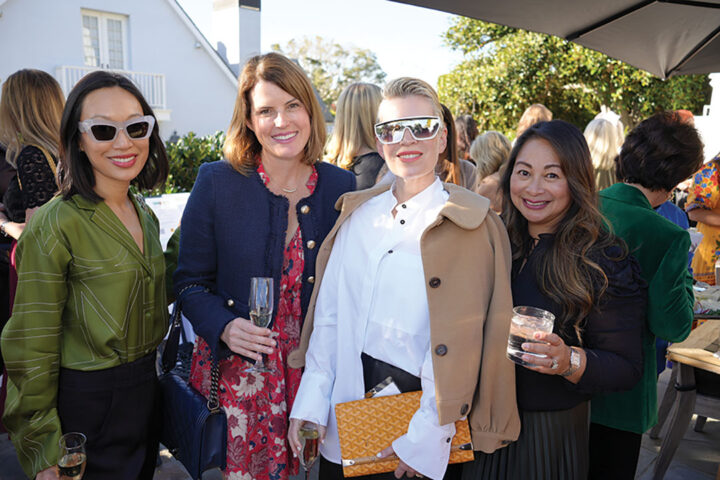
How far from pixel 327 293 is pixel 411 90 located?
32.6 inches

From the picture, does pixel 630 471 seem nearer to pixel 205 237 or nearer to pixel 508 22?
pixel 205 237

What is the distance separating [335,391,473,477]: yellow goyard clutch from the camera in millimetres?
1734

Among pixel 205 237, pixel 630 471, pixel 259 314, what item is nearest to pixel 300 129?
pixel 205 237

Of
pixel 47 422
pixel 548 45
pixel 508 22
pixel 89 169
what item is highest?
pixel 548 45

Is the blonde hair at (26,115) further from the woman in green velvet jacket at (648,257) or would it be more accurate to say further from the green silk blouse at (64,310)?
the woman in green velvet jacket at (648,257)

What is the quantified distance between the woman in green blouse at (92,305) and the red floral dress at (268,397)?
34 centimetres

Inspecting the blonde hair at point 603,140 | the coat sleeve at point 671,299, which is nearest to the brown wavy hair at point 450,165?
the coat sleeve at point 671,299

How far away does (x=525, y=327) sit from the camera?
5.24ft

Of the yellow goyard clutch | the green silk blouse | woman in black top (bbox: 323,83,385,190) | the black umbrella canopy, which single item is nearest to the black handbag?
the green silk blouse

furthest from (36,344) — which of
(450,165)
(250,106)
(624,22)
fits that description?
(624,22)

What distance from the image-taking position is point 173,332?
2.15 meters

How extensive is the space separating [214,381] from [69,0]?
18958 mm

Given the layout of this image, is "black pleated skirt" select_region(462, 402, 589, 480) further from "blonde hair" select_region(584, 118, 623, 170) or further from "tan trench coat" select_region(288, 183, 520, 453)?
"blonde hair" select_region(584, 118, 623, 170)

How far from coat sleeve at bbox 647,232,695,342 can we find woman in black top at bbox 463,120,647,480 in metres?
0.29
